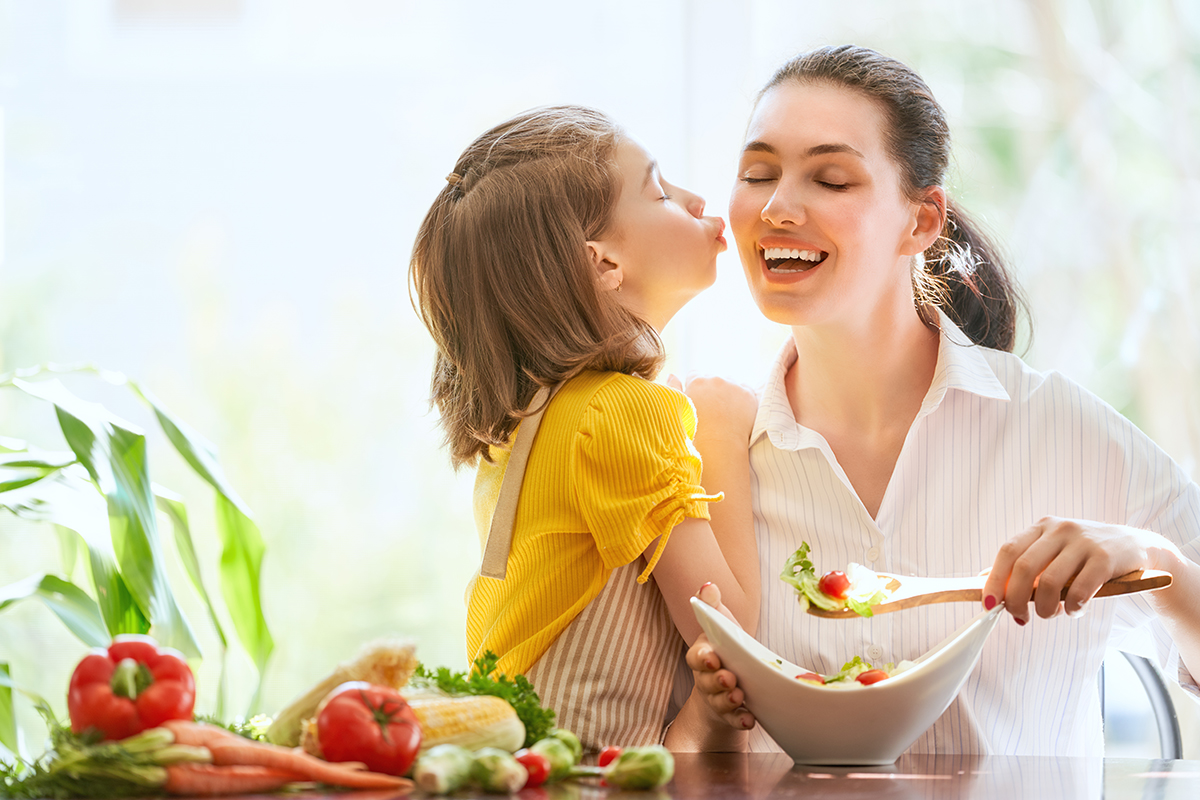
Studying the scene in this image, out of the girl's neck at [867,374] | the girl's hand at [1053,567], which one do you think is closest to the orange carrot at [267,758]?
the girl's hand at [1053,567]

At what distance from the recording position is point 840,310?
5.04 ft

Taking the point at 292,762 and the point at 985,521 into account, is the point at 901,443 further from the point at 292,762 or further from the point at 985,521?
the point at 292,762

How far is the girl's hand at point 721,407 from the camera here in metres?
1.61

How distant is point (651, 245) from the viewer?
57.9 inches

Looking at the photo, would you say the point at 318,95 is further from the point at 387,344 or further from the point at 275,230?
the point at 387,344

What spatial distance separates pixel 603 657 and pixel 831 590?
12.0 inches

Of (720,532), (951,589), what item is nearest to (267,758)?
(951,589)

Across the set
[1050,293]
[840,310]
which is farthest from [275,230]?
[1050,293]

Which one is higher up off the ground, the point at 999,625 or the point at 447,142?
the point at 447,142

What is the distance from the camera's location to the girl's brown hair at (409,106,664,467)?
138 cm

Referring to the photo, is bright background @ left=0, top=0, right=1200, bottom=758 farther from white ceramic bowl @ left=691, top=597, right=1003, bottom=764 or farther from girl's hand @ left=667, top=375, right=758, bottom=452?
white ceramic bowl @ left=691, top=597, right=1003, bottom=764

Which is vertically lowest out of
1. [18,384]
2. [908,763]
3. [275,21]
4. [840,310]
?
[908,763]

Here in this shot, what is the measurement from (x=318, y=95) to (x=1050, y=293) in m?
1.91

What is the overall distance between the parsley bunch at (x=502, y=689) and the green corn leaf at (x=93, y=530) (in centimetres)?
71
